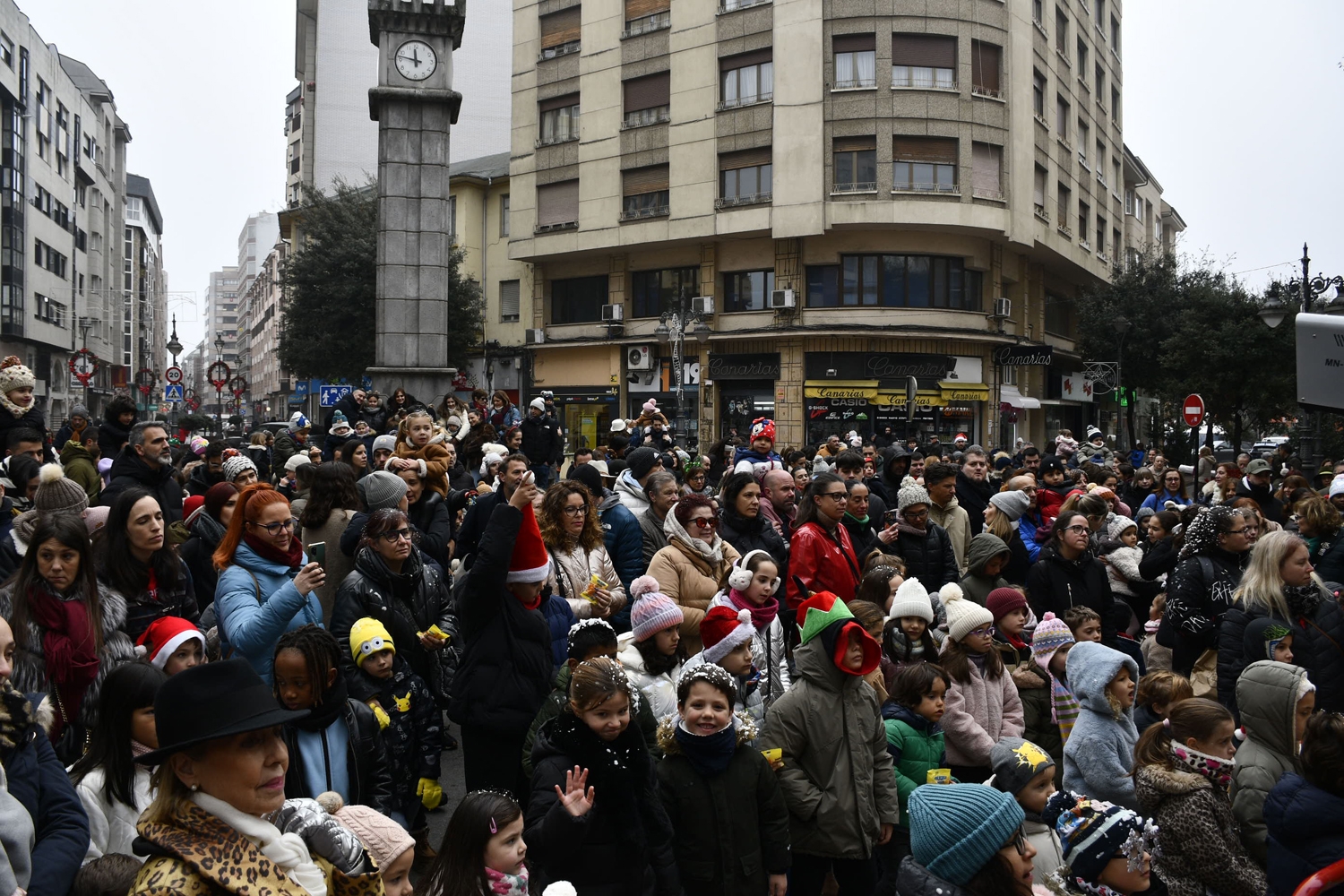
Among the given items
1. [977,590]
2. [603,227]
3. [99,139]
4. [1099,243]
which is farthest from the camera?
[99,139]

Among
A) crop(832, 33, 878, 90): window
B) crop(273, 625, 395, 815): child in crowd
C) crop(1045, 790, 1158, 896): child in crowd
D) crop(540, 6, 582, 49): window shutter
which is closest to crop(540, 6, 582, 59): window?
crop(540, 6, 582, 49): window shutter

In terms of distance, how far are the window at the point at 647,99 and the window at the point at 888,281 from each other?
789cm

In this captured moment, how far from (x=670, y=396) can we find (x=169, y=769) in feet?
112

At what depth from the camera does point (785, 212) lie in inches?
1254

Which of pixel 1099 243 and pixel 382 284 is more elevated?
pixel 1099 243

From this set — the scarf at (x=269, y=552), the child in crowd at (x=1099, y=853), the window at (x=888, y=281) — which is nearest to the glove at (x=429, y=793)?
the scarf at (x=269, y=552)

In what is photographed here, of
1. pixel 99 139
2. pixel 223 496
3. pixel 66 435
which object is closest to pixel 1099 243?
pixel 66 435

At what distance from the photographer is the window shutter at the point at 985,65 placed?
31562 millimetres

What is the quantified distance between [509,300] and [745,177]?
12.4 meters

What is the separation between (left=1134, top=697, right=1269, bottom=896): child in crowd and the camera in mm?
3770

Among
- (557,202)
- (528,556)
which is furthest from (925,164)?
(528,556)

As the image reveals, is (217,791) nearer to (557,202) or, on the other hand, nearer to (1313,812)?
(1313,812)

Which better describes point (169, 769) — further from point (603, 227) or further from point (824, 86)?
point (603, 227)

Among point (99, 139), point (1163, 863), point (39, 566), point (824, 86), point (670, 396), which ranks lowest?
point (1163, 863)
